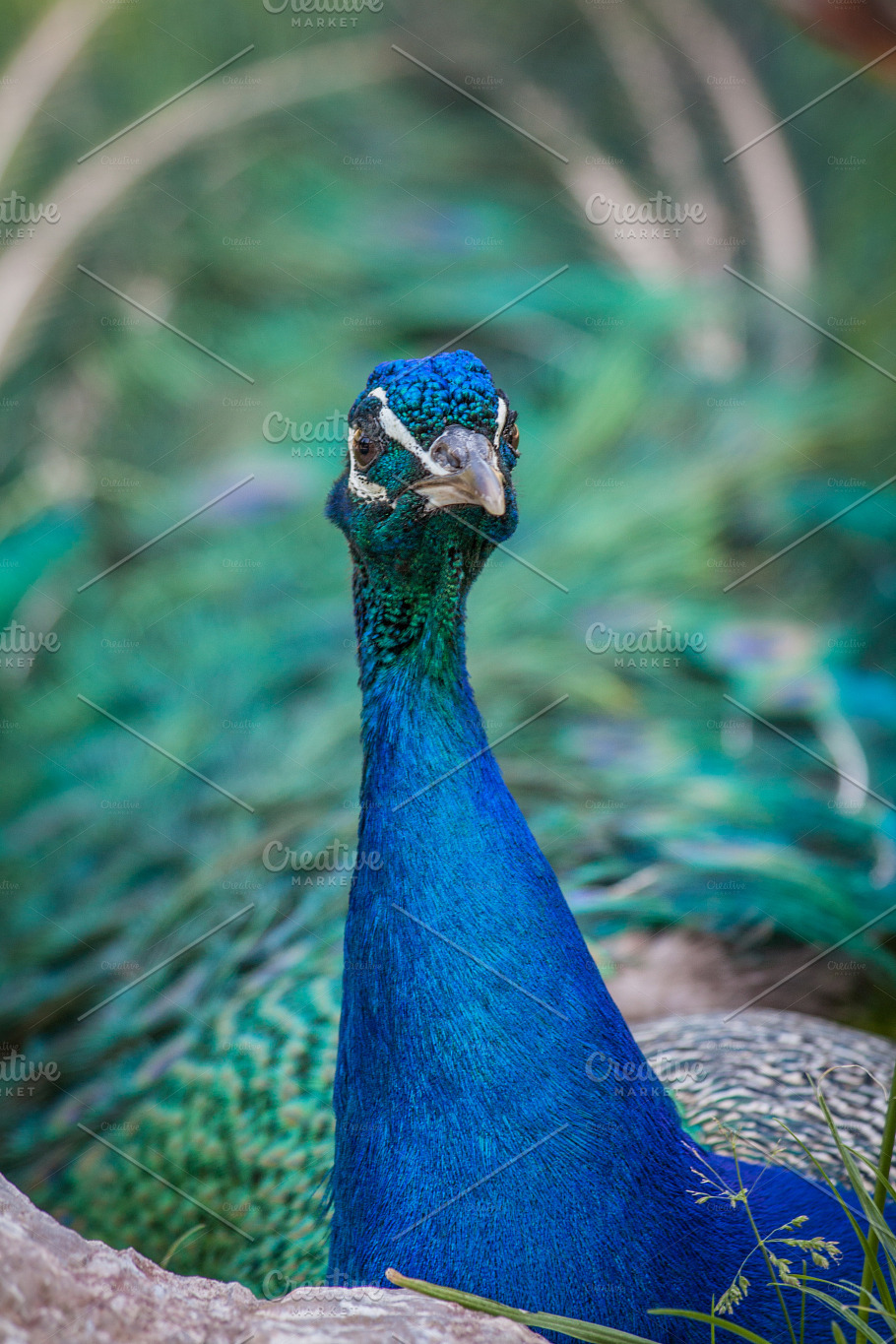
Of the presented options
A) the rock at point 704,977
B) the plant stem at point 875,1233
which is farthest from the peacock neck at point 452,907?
the rock at point 704,977

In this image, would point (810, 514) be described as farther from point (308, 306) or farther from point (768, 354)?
point (308, 306)

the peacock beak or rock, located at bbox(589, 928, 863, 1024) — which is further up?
the peacock beak

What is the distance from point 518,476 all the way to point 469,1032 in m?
2.78

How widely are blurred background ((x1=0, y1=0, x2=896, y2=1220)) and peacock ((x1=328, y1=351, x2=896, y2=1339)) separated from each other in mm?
1121

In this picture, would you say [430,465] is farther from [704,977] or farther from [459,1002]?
[704,977]

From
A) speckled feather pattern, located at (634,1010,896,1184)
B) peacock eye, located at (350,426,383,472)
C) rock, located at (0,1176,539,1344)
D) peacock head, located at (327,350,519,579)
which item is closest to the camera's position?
rock, located at (0,1176,539,1344)

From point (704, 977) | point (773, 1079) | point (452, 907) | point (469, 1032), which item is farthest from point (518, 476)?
point (469, 1032)

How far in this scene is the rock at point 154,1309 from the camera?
44.6 inches

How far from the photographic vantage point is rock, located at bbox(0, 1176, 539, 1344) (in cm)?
113

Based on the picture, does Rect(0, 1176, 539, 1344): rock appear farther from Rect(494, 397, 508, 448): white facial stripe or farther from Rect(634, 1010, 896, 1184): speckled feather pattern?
Rect(494, 397, 508, 448): white facial stripe

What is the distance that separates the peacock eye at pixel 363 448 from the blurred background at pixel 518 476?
1.36 metres

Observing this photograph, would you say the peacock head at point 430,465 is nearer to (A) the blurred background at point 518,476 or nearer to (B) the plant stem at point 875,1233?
(B) the plant stem at point 875,1233

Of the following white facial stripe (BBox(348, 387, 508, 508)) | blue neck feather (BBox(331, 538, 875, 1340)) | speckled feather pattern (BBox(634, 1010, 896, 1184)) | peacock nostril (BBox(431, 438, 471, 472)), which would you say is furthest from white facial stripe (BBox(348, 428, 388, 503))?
speckled feather pattern (BBox(634, 1010, 896, 1184))

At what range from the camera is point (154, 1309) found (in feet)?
3.92
